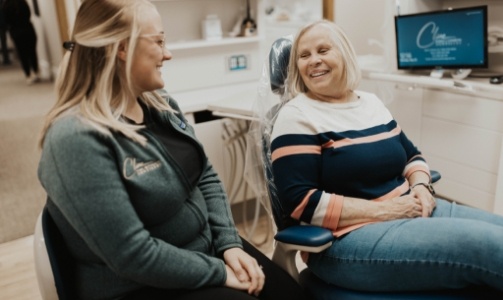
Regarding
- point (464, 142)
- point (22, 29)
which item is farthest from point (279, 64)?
point (22, 29)

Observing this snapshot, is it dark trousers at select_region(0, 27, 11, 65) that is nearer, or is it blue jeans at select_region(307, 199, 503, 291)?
blue jeans at select_region(307, 199, 503, 291)

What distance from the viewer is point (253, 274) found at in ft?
4.04

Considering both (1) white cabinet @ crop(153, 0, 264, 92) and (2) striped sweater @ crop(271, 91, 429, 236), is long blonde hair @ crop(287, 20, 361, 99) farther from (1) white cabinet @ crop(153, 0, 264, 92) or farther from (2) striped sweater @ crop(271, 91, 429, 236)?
(1) white cabinet @ crop(153, 0, 264, 92)

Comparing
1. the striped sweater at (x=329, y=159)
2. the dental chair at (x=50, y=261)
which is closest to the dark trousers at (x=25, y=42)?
the striped sweater at (x=329, y=159)

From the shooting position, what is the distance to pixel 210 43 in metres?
2.86

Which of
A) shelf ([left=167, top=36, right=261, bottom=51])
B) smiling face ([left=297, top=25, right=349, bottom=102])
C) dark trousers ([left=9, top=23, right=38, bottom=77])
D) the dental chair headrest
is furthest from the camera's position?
dark trousers ([left=9, top=23, right=38, bottom=77])

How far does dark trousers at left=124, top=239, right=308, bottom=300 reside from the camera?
113 centimetres

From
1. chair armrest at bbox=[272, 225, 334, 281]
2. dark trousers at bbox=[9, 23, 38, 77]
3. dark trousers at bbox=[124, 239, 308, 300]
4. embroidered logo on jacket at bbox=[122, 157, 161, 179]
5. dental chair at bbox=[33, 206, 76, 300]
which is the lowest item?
dark trousers at bbox=[124, 239, 308, 300]

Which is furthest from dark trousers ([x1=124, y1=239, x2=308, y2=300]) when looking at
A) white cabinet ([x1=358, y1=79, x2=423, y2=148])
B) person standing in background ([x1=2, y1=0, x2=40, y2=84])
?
person standing in background ([x1=2, y1=0, x2=40, y2=84])

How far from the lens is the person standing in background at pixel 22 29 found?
5.72 m

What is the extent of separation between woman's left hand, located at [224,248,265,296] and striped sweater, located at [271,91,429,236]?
196 mm

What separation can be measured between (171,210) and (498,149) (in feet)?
6.29

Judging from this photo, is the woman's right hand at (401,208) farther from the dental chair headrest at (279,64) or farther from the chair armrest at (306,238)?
the dental chair headrest at (279,64)

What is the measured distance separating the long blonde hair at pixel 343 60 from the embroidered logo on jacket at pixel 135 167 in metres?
0.64
